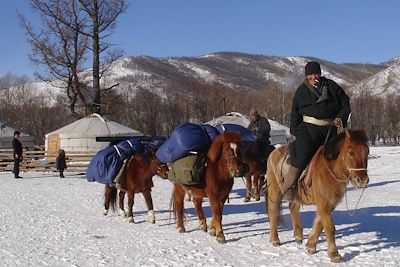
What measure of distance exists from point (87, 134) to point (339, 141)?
79.6 ft

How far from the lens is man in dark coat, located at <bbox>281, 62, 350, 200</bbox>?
21.1ft

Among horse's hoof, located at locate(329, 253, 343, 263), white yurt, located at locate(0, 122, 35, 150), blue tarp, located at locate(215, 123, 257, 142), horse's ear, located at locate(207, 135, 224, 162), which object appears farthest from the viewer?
white yurt, located at locate(0, 122, 35, 150)

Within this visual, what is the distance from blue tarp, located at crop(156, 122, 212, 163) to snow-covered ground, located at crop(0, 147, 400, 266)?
4.15ft

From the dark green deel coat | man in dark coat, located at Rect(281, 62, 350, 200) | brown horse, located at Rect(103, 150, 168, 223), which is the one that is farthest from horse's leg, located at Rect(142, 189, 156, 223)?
the dark green deel coat

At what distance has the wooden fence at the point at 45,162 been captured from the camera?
25472 mm

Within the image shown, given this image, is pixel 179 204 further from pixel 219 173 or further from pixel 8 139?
pixel 8 139

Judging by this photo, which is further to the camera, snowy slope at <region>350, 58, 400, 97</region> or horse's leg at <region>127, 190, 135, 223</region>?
snowy slope at <region>350, 58, 400, 97</region>

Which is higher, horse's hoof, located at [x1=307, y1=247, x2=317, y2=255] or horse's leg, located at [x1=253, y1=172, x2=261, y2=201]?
horse's leg, located at [x1=253, y1=172, x2=261, y2=201]

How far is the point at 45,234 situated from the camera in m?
8.38

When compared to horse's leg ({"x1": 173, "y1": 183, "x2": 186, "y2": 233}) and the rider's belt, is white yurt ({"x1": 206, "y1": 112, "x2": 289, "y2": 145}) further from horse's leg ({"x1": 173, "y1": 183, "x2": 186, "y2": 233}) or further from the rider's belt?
the rider's belt

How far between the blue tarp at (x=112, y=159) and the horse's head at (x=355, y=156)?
16.0 feet

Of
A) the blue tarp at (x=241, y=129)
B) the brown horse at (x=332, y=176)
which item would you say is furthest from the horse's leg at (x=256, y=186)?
the brown horse at (x=332, y=176)

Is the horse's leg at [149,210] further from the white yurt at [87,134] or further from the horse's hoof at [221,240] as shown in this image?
the white yurt at [87,134]

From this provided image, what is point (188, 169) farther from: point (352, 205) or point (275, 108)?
point (275, 108)
